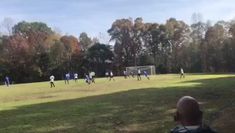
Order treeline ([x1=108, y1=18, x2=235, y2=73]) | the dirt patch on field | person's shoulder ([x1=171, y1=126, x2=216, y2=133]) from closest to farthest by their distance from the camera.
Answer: person's shoulder ([x1=171, y1=126, x2=216, y2=133])
the dirt patch on field
treeline ([x1=108, y1=18, x2=235, y2=73])

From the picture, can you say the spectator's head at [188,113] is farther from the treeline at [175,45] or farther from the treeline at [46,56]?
the treeline at [175,45]

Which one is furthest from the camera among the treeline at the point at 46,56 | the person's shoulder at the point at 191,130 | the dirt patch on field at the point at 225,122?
the treeline at the point at 46,56

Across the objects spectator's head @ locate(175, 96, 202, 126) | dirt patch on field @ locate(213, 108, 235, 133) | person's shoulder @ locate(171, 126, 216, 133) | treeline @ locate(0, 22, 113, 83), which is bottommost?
dirt patch on field @ locate(213, 108, 235, 133)

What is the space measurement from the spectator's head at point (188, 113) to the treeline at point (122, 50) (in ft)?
330

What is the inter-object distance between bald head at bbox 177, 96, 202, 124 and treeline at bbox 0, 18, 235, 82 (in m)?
101

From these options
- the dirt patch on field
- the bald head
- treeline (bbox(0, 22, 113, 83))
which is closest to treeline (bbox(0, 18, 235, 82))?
treeline (bbox(0, 22, 113, 83))

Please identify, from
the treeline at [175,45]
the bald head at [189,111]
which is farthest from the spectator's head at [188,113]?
the treeline at [175,45]

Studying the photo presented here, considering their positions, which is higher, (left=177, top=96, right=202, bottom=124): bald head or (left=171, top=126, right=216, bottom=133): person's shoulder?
(left=177, top=96, right=202, bottom=124): bald head

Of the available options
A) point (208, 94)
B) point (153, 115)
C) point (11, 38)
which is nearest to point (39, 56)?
point (11, 38)

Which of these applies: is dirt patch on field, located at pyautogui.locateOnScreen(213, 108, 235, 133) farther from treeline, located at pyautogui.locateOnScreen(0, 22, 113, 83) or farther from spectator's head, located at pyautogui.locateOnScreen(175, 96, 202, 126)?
treeline, located at pyautogui.locateOnScreen(0, 22, 113, 83)

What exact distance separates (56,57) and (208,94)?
78.1 meters

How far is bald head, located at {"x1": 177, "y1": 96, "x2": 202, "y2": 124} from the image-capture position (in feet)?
13.8

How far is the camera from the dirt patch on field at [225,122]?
1711 centimetres

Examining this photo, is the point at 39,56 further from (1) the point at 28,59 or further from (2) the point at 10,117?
(2) the point at 10,117
